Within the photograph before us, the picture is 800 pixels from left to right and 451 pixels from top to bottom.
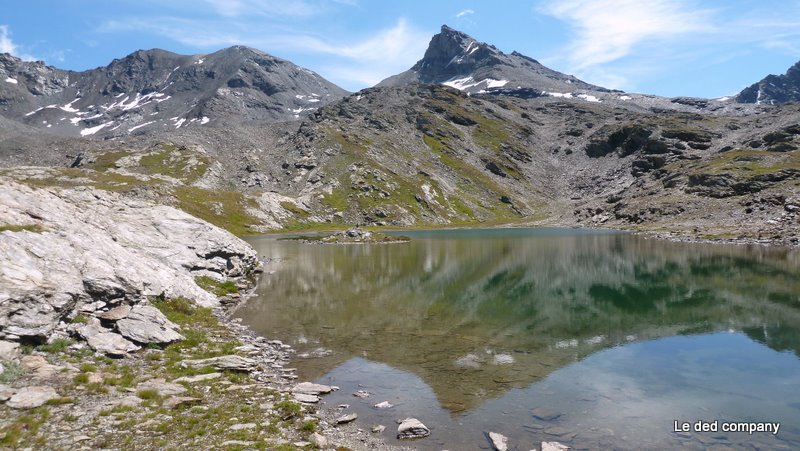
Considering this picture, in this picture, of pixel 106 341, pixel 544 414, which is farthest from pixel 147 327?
pixel 544 414

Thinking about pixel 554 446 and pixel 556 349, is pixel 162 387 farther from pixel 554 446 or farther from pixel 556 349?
pixel 556 349

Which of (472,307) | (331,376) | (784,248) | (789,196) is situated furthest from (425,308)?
(789,196)

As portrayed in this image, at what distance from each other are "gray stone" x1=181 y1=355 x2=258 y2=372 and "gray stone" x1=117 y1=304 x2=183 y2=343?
371cm

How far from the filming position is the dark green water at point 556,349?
60.7 feet

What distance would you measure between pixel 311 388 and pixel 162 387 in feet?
21.5

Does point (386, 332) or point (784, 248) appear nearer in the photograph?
point (386, 332)

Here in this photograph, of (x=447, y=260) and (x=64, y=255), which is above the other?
Result: (x=64, y=255)

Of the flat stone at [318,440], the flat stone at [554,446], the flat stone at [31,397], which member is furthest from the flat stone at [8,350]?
the flat stone at [554,446]

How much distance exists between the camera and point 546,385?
882 inches

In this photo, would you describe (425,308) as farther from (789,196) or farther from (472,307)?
(789,196)

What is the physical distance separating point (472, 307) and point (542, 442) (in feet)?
84.9

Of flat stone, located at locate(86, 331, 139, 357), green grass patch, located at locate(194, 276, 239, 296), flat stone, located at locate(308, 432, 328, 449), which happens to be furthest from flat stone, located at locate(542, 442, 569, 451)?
green grass patch, located at locate(194, 276, 239, 296)

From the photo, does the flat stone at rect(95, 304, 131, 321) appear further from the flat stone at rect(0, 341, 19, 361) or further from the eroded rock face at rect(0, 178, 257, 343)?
the flat stone at rect(0, 341, 19, 361)

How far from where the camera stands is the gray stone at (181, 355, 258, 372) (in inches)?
898
